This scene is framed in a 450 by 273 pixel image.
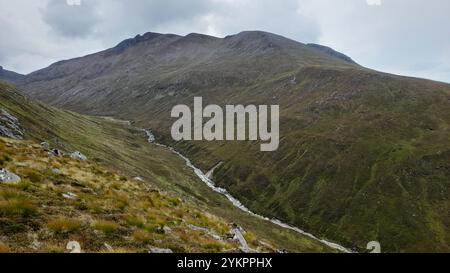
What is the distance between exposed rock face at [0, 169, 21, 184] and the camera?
21519mm

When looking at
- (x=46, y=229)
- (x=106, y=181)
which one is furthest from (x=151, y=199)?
(x=46, y=229)

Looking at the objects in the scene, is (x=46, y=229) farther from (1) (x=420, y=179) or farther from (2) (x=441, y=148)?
(2) (x=441, y=148)

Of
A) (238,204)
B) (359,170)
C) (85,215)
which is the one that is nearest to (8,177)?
(85,215)

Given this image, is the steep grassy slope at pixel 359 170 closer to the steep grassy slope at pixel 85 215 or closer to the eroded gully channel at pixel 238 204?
A: the eroded gully channel at pixel 238 204

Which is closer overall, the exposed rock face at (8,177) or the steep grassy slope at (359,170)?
the exposed rock face at (8,177)

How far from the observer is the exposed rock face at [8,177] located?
847 inches

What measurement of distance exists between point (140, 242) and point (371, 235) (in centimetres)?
9704

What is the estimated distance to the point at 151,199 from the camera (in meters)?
28.8

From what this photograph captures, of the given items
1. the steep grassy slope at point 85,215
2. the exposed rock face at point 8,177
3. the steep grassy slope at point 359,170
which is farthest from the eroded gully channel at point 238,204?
the exposed rock face at point 8,177

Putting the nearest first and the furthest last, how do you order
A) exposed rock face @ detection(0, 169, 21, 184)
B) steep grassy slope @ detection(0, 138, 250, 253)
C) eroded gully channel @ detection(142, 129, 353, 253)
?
1. steep grassy slope @ detection(0, 138, 250, 253)
2. exposed rock face @ detection(0, 169, 21, 184)
3. eroded gully channel @ detection(142, 129, 353, 253)

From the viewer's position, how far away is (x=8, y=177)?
2212 centimetres

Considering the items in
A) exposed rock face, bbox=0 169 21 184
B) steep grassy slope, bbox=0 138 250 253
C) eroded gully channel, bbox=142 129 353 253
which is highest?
exposed rock face, bbox=0 169 21 184

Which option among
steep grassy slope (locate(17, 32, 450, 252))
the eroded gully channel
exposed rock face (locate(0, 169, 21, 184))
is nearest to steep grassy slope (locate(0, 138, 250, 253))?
exposed rock face (locate(0, 169, 21, 184))

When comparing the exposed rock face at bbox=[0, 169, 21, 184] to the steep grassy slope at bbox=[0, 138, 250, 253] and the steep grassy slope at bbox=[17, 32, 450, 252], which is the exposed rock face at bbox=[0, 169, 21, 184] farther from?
the steep grassy slope at bbox=[17, 32, 450, 252]
